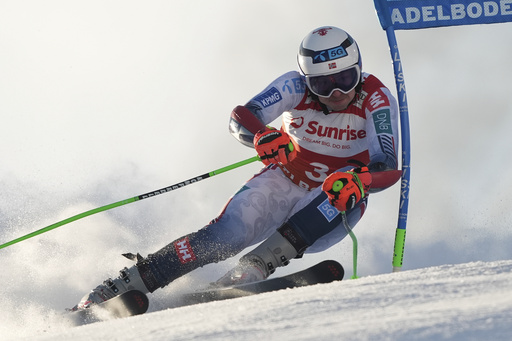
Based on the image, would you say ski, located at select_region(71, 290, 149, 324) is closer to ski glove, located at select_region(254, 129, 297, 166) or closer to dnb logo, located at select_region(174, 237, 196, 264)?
dnb logo, located at select_region(174, 237, 196, 264)

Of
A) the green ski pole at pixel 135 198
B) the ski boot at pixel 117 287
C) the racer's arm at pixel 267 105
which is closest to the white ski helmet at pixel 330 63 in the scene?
the racer's arm at pixel 267 105

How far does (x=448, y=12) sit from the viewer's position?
7062 mm

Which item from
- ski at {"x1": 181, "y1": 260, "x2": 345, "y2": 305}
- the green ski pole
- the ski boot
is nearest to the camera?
ski at {"x1": 181, "y1": 260, "x2": 345, "y2": 305}

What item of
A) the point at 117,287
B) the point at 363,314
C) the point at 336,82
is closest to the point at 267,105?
the point at 336,82

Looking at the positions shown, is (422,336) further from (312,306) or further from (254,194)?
(254,194)

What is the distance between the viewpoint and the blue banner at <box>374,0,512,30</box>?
273 inches

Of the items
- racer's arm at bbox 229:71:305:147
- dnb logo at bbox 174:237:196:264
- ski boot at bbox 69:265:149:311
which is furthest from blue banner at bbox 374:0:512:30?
ski boot at bbox 69:265:149:311

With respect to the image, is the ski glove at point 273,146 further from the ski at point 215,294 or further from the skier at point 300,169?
the ski at point 215,294

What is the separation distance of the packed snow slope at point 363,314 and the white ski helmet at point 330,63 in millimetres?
2715

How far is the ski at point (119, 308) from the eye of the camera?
17.3ft

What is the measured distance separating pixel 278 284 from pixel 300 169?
4.39ft

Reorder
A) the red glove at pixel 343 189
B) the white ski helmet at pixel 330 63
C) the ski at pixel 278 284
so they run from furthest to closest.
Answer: the white ski helmet at pixel 330 63 → the ski at pixel 278 284 → the red glove at pixel 343 189

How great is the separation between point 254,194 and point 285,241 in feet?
2.09

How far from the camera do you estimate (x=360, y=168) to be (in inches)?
213
